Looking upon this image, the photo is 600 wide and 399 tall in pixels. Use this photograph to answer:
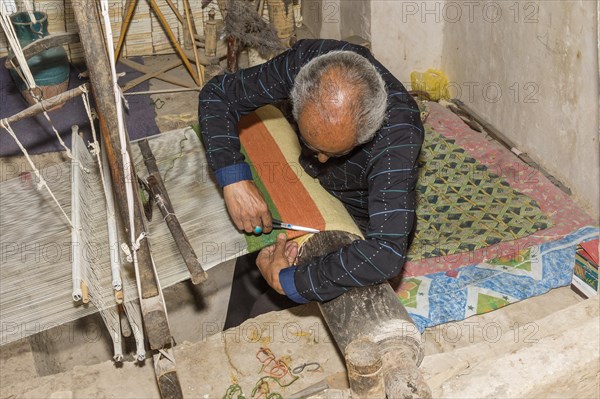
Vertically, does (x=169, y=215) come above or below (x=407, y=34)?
below

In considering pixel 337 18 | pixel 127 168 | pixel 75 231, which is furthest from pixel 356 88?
pixel 337 18

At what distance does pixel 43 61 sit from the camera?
530cm

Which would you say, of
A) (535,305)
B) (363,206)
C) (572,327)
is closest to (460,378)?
(572,327)

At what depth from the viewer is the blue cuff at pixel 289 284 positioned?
2812 millimetres

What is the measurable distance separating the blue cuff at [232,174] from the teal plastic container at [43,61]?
2.77 metres

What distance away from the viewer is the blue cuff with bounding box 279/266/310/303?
2.81 meters

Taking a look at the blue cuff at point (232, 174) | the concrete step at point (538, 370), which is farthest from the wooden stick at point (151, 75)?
the concrete step at point (538, 370)

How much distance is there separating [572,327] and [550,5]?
246 centimetres

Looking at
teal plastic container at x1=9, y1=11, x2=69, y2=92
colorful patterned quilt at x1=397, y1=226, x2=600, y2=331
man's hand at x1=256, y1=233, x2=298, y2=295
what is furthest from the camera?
teal plastic container at x1=9, y1=11, x2=69, y2=92

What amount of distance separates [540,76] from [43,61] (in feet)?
12.2

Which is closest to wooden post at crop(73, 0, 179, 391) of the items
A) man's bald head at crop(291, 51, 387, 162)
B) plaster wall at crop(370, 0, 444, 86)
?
man's bald head at crop(291, 51, 387, 162)

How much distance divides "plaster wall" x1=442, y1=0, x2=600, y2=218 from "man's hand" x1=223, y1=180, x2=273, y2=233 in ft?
7.57

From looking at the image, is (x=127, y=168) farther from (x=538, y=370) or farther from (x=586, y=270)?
(x=586, y=270)

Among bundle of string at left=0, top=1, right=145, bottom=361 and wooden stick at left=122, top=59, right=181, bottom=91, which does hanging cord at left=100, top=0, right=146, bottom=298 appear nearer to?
bundle of string at left=0, top=1, right=145, bottom=361
